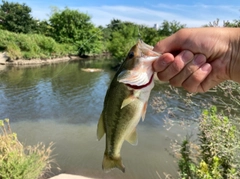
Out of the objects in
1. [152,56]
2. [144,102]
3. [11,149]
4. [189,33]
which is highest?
[189,33]

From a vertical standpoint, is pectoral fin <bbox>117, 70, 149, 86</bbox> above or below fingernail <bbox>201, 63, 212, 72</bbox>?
below

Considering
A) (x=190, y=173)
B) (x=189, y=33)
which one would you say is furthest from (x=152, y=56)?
(x=190, y=173)

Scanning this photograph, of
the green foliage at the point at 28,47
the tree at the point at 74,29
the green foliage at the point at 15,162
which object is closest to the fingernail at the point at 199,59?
the green foliage at the point at 15,162

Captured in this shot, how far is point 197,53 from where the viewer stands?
70.2 inches

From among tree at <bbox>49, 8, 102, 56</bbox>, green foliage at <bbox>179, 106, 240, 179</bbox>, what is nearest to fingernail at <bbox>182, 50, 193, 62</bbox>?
green foliage at <bbox>179, 106, 240, 179</bbox>

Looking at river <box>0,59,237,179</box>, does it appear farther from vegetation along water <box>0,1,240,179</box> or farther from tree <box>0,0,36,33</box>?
tree <box>0,0,36,33</box>

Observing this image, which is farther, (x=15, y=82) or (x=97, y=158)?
(x=15, y=82)

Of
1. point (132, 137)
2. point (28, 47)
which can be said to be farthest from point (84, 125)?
point (28, 47)

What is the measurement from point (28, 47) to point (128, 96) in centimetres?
3669

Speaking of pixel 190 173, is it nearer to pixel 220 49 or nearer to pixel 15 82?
pixel 220 49

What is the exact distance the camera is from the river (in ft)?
25.7

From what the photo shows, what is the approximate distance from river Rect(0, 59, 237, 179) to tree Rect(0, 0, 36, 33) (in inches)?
1127

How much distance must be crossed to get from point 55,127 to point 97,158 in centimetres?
335

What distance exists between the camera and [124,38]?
3706 cm
